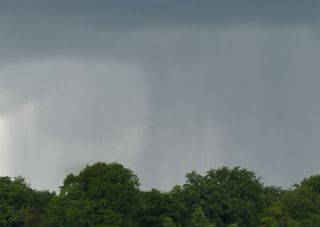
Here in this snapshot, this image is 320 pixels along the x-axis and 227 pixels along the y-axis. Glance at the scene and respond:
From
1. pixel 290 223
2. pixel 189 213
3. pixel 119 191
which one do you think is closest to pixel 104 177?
pixel 119 191

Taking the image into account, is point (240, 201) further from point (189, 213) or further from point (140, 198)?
point (140, 198)

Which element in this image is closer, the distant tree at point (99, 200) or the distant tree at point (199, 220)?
the distant tree at point (99, 200)

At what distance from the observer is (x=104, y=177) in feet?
498

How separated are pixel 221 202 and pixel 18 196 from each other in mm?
37554

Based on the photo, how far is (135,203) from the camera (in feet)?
497

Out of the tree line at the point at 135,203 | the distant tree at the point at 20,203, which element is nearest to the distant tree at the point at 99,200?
the tree line at the point at 135,203

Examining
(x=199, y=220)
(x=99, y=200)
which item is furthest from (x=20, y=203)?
(x=199, y=220)

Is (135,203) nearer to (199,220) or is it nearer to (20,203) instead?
(199,220)

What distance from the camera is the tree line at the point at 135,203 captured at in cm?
14688

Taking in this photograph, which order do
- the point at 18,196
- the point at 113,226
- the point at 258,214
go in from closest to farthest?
the point at 113,226 → the point at 18,196 → the point at 258,214

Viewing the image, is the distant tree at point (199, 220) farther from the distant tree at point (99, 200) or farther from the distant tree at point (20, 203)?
the distant tree at point (20, 203)

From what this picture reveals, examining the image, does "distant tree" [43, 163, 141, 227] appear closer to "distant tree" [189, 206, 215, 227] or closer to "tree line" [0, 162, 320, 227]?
"tree line" [0, 162, 320, 227]

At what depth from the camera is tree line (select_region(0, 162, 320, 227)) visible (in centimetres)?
14688

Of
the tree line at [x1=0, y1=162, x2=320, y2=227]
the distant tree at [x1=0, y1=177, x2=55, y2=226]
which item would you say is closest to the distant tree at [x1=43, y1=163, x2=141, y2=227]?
the tree line at [x1=0, y1=162, x2=320, y2=227]
